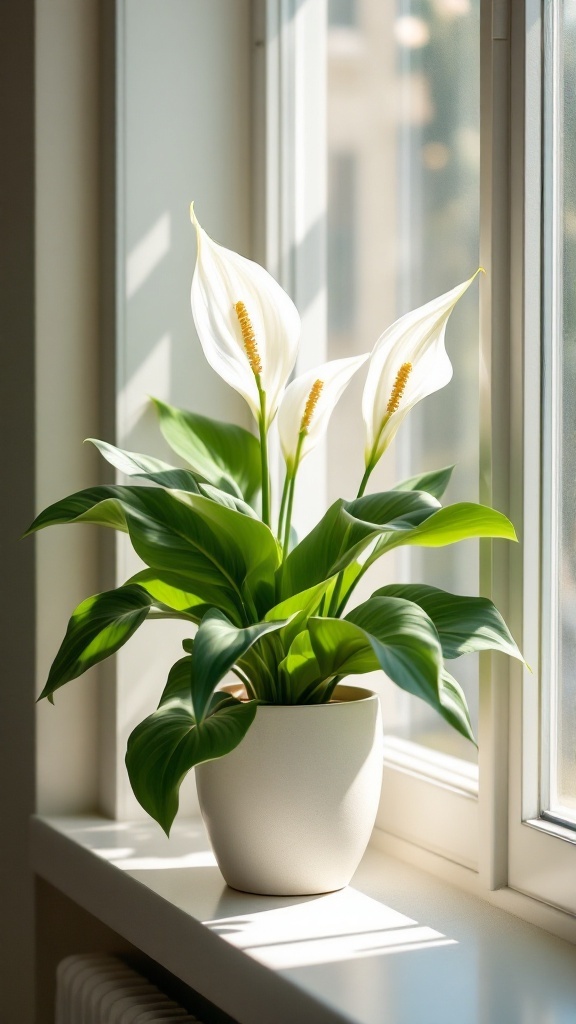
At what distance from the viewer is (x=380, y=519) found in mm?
1023

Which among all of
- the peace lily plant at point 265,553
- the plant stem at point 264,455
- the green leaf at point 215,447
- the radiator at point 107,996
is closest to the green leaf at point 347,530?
the peace lily plant at point 265,553

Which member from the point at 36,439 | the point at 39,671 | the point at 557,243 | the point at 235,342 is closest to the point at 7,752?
the point at 39,671

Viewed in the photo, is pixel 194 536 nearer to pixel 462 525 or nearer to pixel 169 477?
pixel 169 477

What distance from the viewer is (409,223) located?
134cm

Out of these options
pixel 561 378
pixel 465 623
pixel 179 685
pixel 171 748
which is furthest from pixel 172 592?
pixel 561 378

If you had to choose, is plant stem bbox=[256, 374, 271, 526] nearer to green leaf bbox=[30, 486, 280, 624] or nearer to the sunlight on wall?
green leaf bbox=[30, 486, 280, 624]

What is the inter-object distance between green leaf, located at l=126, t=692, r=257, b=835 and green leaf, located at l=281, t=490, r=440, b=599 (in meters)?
0.14

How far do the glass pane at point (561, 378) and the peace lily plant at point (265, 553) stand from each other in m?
0.09

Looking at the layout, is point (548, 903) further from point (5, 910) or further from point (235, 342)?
point (5, 910)

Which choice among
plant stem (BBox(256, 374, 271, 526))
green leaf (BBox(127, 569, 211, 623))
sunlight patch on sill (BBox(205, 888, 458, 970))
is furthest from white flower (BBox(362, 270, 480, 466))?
sunlight patch on sill (BBox(205, 888, 458, 970))

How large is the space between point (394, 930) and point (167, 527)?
0.45m

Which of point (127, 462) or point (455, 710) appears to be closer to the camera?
point (455, 710)

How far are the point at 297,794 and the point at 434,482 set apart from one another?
1.15 feet

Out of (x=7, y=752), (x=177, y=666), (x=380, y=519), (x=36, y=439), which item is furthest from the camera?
(x=7, y=752)
